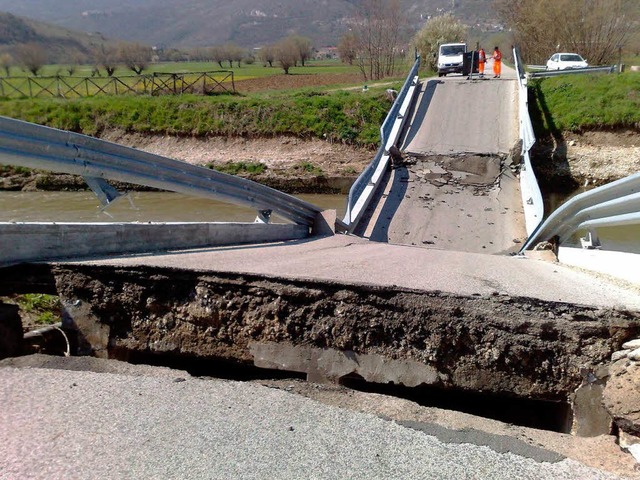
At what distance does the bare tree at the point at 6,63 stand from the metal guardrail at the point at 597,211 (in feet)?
119

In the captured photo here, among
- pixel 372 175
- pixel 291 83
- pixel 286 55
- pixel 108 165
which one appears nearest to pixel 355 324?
pixel 108 165

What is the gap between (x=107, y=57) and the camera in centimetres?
5306

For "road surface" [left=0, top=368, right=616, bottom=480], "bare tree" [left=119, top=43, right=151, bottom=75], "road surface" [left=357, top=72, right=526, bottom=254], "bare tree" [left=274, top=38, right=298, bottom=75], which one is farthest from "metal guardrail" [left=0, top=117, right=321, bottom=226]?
"bare tree" [left=274, top=38, right=298, bottom=75]

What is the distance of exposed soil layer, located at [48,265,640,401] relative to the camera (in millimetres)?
3822

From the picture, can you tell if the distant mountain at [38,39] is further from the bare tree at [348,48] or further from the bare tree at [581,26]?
the bare tree at [581,26]

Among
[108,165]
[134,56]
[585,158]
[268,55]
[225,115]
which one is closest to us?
[108,165]

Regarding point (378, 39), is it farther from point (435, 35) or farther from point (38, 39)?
point (38, 39)

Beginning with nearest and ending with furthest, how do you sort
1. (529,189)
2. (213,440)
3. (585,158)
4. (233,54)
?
(213,440) < (529,189) < (585,158) < (233,54)

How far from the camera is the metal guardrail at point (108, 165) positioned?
4.55 m

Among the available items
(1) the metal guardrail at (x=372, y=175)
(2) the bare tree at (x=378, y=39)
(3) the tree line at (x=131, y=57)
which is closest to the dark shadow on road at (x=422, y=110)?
(1) the metal guardrail at (x=372, y=175)

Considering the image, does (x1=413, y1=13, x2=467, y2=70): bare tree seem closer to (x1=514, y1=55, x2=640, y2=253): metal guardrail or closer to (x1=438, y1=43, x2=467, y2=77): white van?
(x1=438, y1=43, x2=467, y2=77): white van

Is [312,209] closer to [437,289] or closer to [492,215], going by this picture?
[437,289]

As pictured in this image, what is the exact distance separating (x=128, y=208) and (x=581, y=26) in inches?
1257

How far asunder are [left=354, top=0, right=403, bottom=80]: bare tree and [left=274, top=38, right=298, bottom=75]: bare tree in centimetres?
1766
